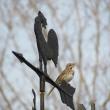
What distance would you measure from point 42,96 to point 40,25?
293 millimetres

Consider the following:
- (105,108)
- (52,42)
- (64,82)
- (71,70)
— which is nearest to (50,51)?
(52,42)

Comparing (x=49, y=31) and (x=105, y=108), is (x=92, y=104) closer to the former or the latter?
(x=49, y=31)

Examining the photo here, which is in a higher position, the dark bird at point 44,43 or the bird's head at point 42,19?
the bird's head at point 42,19

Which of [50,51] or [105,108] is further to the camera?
[105,108]

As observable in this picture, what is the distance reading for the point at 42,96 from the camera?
193 cm

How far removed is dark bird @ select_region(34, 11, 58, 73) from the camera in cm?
199

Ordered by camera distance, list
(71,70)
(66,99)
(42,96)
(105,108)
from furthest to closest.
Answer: (105,108) → (71,70) → (66,99) → (42,96)

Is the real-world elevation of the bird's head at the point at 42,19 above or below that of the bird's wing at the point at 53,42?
above

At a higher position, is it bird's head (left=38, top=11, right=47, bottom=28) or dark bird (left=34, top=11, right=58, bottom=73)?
bird's head (left=38, top=11, right=47, bottom=28)

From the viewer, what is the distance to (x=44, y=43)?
2008 millimetres

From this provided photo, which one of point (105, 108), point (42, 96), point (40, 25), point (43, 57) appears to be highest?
point (105, 108)

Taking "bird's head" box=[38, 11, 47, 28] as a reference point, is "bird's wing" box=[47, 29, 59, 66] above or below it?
below

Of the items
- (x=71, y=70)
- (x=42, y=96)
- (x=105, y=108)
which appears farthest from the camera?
(x=105, y=108)

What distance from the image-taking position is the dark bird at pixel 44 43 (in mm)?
1986
